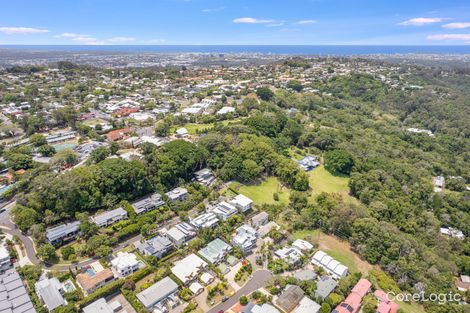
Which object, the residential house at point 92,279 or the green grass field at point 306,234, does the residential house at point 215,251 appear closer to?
the residential house at point 92,279

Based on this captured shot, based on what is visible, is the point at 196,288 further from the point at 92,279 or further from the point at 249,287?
the point at 92,279

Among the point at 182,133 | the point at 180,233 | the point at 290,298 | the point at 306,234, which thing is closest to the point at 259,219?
the point at 306,234

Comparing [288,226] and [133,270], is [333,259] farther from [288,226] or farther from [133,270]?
[133,270]

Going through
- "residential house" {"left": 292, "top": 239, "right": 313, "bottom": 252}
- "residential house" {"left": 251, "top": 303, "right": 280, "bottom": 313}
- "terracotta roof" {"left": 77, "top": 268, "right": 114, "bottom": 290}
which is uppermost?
"terracotta roof" {"left": 77, "top": 268, "right": 114, "bottom": 290}

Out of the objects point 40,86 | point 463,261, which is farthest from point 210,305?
point 40,86

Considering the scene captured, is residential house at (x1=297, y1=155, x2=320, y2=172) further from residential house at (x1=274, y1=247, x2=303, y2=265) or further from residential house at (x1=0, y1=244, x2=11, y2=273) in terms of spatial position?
residential house at (x1=0, y1=244, x2=11, y2=273)

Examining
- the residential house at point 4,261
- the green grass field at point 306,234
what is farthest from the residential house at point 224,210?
the residential house at point 4,261

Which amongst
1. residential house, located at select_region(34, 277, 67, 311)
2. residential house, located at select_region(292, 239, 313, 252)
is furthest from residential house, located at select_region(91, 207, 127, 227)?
residential house, located at select_region(292, 239, 313, 252)
